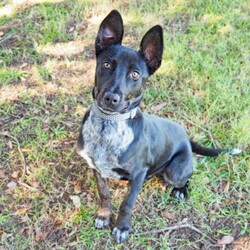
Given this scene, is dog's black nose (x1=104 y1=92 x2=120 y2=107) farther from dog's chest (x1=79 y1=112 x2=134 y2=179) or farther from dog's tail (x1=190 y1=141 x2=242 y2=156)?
dog's tail (x1=190 y1=141 x2=242 y2=156)

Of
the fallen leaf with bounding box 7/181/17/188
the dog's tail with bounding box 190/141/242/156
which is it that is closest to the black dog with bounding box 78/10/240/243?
the dog's tail with bounding box 190/141/242/156

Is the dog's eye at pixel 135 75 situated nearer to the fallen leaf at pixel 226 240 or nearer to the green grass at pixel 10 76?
the fallen leaf at pixel 226 240

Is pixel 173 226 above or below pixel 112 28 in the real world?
below

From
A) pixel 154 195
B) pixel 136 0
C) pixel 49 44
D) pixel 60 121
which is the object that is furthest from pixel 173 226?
pixel 136 0

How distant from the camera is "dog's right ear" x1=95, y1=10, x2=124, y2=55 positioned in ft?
10.3

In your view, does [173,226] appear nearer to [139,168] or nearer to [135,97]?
[139,168]

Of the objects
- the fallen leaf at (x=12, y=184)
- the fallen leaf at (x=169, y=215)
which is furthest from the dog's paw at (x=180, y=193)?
the fallen leaf at (x=12, y=184)

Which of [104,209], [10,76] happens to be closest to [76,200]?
[104,209]

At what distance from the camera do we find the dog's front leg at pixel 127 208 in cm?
353

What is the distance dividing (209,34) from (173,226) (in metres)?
3.16

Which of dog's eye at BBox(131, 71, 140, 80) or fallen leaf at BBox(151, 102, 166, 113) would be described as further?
fallen leaf at BBox(151, 102, 166, 113)

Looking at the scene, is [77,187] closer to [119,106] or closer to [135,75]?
[119,106]

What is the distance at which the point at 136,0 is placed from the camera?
21.2 ft

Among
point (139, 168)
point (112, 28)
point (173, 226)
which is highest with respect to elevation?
point (112, 28)
